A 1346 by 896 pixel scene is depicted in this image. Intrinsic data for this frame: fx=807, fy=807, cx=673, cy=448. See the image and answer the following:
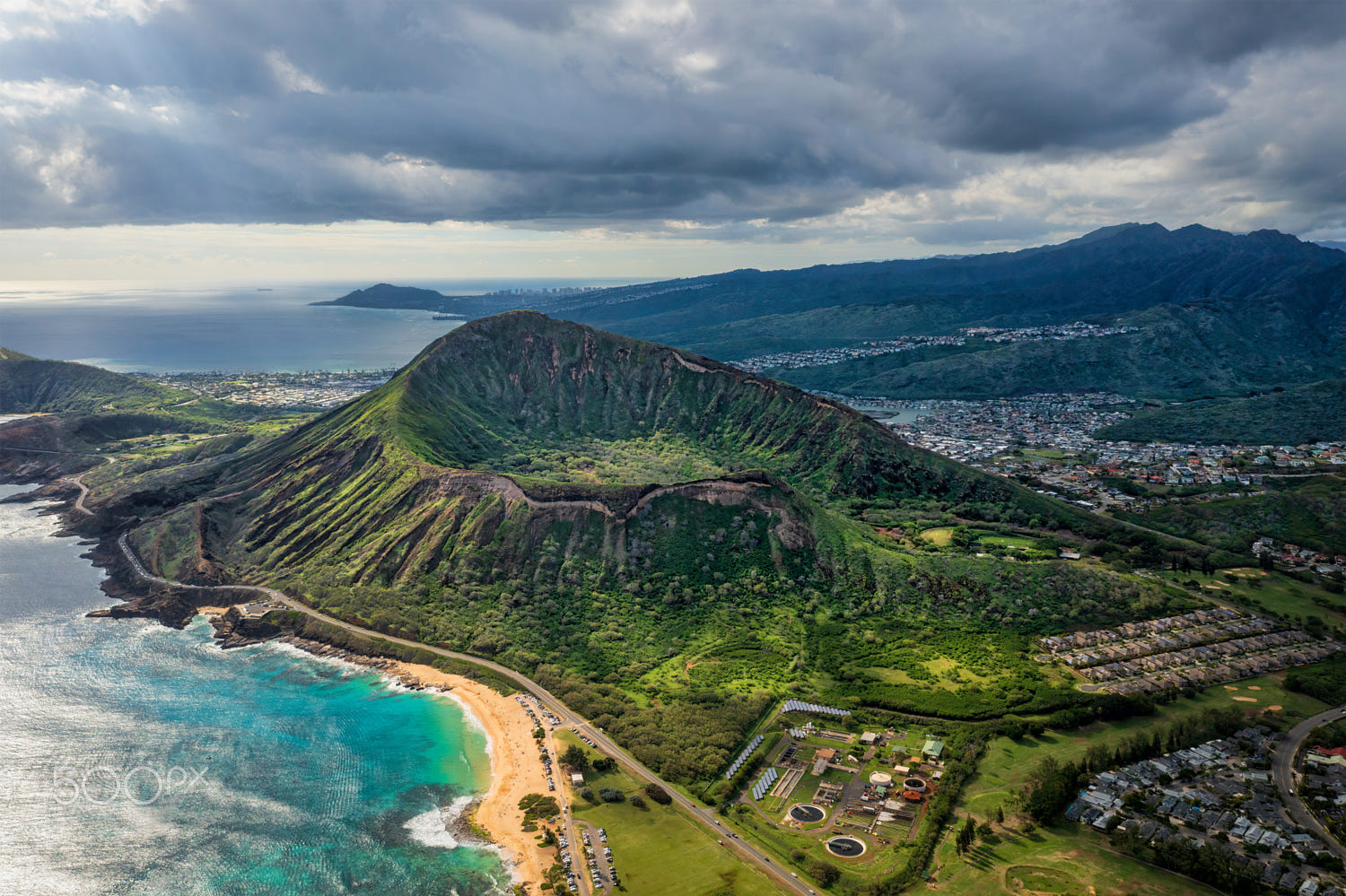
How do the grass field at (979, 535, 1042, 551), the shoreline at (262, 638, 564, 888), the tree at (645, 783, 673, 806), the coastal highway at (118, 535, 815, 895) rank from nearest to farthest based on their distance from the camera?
the coastal highway at (118, 535, 815, 895) → the shoreline at (262, 638, 564, 888) → the tree at (645, 783, 673, 806) → the grass field at (979, 535, 1042, 551)

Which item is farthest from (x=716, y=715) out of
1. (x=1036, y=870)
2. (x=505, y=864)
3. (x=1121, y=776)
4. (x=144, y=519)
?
(x=144, y=519)

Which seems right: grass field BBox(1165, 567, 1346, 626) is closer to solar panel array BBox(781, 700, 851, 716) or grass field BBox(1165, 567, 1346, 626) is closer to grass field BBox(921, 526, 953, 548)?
grass field BBox(921, 526, 953, 548)

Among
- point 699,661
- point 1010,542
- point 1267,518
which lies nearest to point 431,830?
point 699,661

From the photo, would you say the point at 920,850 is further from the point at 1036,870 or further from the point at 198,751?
the point at 198,751

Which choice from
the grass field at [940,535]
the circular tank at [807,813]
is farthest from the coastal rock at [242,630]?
the grass field at [940,535]

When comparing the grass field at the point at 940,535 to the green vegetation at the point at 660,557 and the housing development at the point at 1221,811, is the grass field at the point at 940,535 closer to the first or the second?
the green vegetation at the point at 660,557

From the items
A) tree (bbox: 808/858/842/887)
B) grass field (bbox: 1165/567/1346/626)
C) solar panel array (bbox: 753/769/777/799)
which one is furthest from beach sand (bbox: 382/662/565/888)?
grass field (bbox: 1165/567/1346/626)

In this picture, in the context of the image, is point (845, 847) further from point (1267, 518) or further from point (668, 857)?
point (1267, 518)
